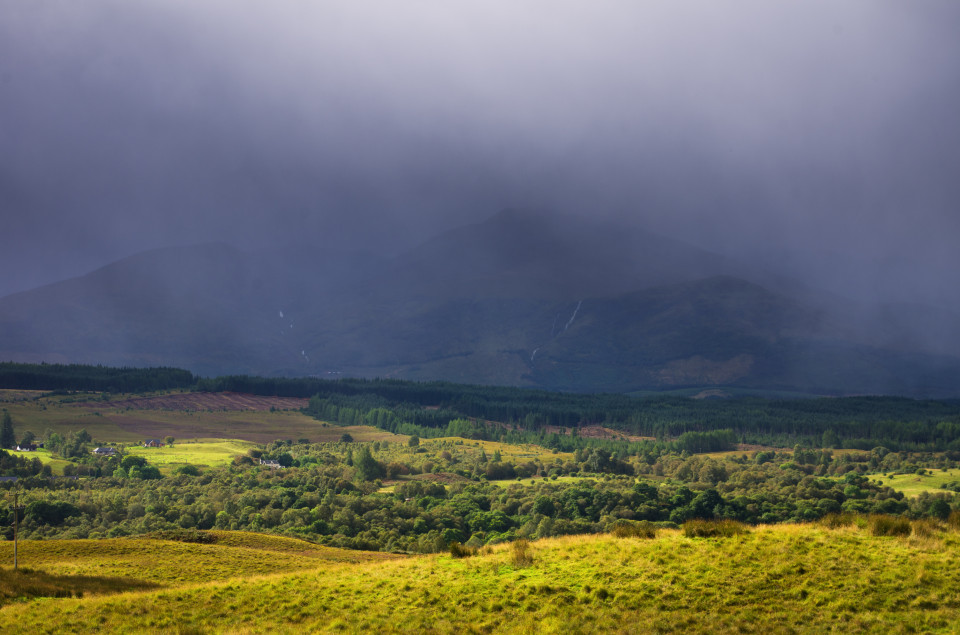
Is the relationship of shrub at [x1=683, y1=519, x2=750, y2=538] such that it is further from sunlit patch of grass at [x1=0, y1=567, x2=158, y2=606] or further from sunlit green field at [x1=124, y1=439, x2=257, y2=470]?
sunlit green field at [x1=124, y1=439, x2=257, y2=470]

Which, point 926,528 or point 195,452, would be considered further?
point 195,452

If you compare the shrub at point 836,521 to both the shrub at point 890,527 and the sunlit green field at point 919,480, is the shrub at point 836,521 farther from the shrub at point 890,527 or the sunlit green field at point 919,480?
the sunlit green field at point 919,480

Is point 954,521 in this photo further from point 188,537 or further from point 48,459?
point 48,459

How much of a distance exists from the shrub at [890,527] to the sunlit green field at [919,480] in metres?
101

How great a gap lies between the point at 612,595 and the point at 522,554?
6.26 metres

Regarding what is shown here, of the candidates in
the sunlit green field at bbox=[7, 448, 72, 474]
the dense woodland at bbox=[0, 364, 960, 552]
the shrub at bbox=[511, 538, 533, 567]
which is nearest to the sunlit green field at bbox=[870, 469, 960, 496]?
the dense woodland at bbox=[0, 364, 960, 552]

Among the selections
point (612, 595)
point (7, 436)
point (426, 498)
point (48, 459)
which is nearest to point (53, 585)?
point (612, 595)

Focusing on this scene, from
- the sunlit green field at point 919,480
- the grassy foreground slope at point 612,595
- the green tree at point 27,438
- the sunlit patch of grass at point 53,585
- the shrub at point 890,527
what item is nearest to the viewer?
the grassy foreground slope at point 612,595

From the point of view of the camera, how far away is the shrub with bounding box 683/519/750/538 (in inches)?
1374

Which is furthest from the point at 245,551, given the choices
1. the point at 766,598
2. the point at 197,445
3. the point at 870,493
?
the point at 197,445

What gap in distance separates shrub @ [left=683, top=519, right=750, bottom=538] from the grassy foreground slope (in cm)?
70

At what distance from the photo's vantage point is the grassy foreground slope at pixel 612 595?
2708 cm

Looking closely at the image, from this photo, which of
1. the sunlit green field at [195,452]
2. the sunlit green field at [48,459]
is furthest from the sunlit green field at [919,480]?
the sunlit green field at [48,459]

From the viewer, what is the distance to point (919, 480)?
137500mm
